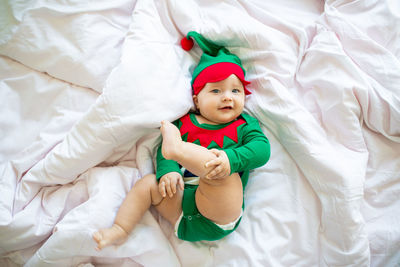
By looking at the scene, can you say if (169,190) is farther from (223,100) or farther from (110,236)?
(223,100)

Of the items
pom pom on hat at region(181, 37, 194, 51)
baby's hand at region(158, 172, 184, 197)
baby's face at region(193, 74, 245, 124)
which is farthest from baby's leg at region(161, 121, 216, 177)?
pom pom on hat at region(181, 37, 194, 51)

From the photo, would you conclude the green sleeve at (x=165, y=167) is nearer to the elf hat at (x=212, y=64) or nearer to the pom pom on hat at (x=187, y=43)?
the elf hat at (x=212, y=64)

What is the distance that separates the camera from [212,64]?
0.98 metres

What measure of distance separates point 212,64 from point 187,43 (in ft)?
0.55

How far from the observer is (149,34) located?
1004mm

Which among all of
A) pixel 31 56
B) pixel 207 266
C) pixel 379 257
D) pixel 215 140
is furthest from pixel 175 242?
pixel 31 56

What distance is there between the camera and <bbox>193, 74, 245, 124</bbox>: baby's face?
3.07 ft

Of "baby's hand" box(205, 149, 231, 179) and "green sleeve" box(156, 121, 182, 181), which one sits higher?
"baby's hand" box(205, 149, 231, 179)

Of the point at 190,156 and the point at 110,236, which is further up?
the point at 190,156

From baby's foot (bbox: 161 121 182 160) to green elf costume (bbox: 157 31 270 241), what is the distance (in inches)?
5.2

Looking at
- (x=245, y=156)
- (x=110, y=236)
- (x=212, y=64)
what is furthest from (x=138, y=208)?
(x=212, y=64)

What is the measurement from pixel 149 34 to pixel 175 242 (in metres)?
0.74

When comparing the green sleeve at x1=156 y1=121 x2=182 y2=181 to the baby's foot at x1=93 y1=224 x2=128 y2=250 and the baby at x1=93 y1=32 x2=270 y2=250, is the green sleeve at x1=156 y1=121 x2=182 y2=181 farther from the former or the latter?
the baby's foot at x1=93 y1=224 x2=128 y2=250

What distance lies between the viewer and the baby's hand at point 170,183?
83 cm
